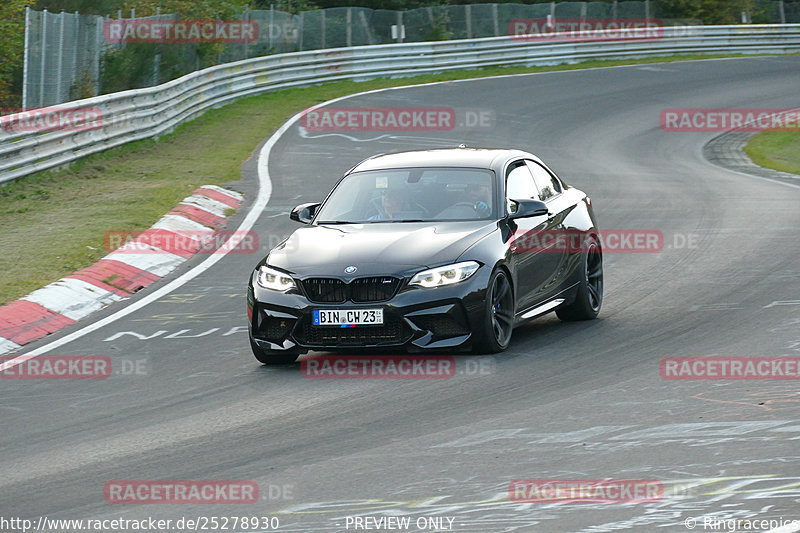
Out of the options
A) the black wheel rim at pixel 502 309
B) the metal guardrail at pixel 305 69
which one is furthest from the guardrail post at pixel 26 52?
the black wheel rim at pixel 502 309

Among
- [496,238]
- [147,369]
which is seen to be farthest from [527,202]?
[147,369]

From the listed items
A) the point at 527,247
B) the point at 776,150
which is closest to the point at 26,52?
the point at 527,247

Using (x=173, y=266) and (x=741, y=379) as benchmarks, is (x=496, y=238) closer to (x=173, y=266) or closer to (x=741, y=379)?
(x=741, y=379)

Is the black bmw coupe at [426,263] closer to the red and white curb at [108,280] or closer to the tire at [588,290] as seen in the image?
the tire at [588,290]

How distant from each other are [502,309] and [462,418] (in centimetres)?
212

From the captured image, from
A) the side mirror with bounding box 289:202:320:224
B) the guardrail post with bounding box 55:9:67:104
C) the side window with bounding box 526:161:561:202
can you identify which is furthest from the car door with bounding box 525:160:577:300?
the guardrail post with bounding box 55:9:67:104

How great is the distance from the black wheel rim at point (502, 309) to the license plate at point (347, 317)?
0.94m

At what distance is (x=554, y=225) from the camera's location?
36.1 ft

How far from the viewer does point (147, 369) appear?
32.5ft

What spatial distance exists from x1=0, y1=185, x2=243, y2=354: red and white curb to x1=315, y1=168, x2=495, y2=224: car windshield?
3.00 m

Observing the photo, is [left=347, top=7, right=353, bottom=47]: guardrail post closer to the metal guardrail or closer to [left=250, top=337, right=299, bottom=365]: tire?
the metal guardrail

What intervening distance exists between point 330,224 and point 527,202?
1.63 metres

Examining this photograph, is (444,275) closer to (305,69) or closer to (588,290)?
(588,290)

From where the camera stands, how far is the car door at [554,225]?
10.8 metres
